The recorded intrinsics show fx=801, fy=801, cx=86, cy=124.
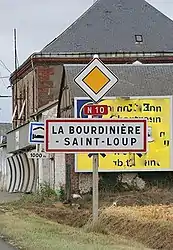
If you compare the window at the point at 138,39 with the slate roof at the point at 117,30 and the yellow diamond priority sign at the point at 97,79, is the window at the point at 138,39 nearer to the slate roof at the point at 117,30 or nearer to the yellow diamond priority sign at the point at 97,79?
the slate roof at the point at 117,30

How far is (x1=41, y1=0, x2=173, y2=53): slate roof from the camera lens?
5644 cm

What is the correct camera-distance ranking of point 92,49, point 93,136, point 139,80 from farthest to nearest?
point 92,49
point 139,80
point 93,136

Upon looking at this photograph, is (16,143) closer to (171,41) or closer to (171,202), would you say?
(171,41)

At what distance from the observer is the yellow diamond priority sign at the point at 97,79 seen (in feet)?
53.9

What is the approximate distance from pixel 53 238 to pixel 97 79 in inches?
141

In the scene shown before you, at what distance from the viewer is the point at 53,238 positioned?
17297 millimetres

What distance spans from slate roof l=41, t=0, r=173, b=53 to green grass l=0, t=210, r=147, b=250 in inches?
1382

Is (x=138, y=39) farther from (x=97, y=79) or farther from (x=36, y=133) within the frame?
(x=97, y=79)

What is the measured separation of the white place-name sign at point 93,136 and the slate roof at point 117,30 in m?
37.7

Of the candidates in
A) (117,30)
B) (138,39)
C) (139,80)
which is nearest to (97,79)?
(139,80)

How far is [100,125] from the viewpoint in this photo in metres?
17.8

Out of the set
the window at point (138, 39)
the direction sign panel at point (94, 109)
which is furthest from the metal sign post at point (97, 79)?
the window at point (138, 39)

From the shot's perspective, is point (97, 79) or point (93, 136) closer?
point (97, 79)

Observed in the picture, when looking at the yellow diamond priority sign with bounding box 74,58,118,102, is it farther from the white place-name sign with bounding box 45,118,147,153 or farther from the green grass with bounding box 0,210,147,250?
the green grass with bounding box 0,210,147,250
